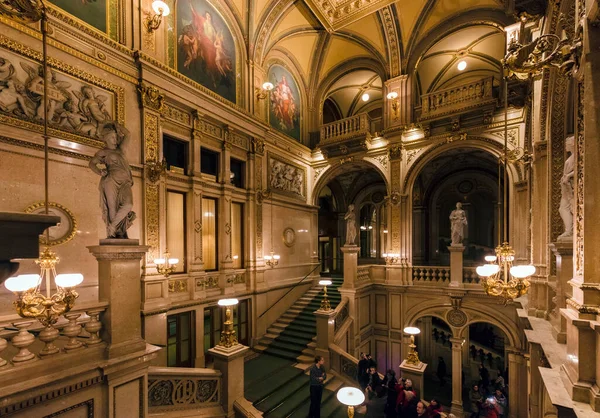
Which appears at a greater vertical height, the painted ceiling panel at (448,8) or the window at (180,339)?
the painted ceiling panel at (448,8)

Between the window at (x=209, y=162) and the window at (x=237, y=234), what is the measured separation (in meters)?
1.47

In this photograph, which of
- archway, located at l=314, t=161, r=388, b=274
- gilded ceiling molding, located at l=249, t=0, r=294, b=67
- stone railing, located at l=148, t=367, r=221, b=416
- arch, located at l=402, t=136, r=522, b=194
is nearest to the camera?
stone railing, located at l=148, t=367, r=221, b=416

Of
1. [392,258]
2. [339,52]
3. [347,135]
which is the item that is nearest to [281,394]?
[392,258]

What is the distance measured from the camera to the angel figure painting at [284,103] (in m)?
13.5

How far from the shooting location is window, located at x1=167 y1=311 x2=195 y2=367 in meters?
8.62

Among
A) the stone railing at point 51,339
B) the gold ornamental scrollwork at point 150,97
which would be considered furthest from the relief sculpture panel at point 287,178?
the stone railing at point 51,339

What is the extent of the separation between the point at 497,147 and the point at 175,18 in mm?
11941

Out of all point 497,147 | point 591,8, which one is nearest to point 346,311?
point 497,147

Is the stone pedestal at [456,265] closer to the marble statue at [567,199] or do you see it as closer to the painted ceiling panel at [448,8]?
the marble statue at [567,199]

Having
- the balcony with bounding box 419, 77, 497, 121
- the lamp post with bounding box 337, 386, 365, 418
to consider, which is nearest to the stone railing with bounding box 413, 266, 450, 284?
the balcony with bounding box 419, 77, 497, 121

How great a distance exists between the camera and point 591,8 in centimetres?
279

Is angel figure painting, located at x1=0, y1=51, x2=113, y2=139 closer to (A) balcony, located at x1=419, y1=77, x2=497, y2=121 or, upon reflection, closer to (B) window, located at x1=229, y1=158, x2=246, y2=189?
Result: (B) window, located at x1=229, y1=158, x2=246, y2=189

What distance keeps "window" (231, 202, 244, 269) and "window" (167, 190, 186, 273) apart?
2.16 m

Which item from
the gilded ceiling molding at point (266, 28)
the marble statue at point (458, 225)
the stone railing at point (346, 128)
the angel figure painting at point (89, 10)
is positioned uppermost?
the gilded ceiling molding at point (266, 28)
